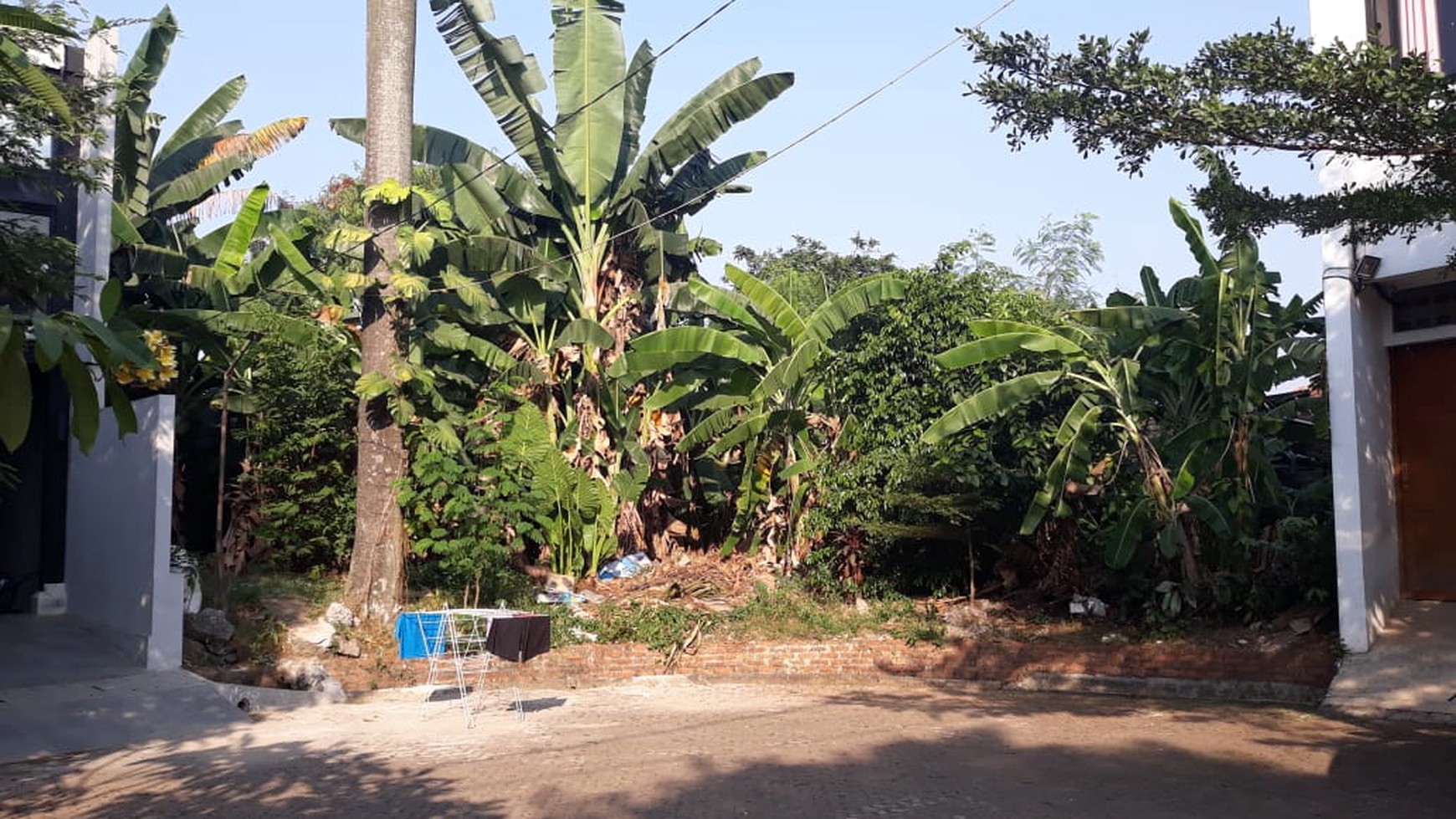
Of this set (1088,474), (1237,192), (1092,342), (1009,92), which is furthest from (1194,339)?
(1009,92)

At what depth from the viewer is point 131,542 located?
1329 centimetres

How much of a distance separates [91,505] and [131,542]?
1.41 metres

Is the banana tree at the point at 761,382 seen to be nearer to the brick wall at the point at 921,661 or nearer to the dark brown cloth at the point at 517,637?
the brick wall at the point at 921,661

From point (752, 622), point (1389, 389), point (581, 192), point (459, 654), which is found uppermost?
point (581, 192)

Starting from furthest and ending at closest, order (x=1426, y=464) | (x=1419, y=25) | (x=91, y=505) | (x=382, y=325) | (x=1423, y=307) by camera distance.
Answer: (x=382, y=325)
(x=91, y=505)
(x=1426, y=464)
(x=1423, y=307)
(x=1419, y=25)

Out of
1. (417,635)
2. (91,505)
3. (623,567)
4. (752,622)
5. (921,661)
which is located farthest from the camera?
(623,567)

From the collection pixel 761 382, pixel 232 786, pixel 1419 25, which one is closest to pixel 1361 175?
pixel 1419 25

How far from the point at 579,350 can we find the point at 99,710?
27.6ft

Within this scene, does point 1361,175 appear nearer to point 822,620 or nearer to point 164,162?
point 822,620

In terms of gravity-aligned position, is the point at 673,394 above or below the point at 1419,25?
below

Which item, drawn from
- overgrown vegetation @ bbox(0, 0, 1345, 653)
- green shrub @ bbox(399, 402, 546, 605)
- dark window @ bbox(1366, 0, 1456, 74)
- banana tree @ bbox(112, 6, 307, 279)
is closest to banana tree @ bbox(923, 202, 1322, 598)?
overgrown vegetation @ bbox(0, 0, 1345, 653)

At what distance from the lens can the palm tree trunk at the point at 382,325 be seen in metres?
15.2

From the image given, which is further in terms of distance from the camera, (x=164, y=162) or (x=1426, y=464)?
(x=164, y=162)

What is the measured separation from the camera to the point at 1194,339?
45.8 feet
